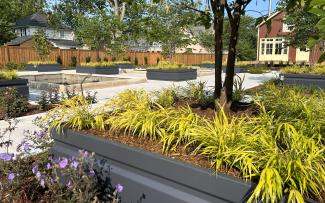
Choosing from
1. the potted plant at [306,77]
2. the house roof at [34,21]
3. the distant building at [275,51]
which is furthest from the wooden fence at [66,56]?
the house roof at [34,21]

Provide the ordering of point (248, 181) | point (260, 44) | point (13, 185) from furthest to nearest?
point (260, 44) < point (13, 185) < point (248, 181)

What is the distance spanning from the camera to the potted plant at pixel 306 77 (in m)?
12.5

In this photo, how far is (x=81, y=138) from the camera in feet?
12.5

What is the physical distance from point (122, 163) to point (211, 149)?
100 centimetres

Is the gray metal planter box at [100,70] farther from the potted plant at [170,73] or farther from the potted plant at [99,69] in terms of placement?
the potted plant at [170,73]

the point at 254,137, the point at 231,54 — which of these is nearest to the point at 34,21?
the point at 231,54

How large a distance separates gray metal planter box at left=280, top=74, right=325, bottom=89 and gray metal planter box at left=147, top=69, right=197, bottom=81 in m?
6.23

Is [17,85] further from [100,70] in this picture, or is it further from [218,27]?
[100,70]

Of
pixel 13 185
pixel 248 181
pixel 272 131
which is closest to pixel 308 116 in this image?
pixel 272 131

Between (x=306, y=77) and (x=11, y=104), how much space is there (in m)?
11.1

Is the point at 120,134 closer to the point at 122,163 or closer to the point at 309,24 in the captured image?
the point at 122,163

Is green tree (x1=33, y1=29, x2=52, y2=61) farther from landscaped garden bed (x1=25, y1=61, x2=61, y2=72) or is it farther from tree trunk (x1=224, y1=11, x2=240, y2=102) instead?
tree trunk (x1=224, y1=11, x2=240, y2=102)

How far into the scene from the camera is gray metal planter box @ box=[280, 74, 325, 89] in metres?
12.4

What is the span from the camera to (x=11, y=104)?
25.0 ft
